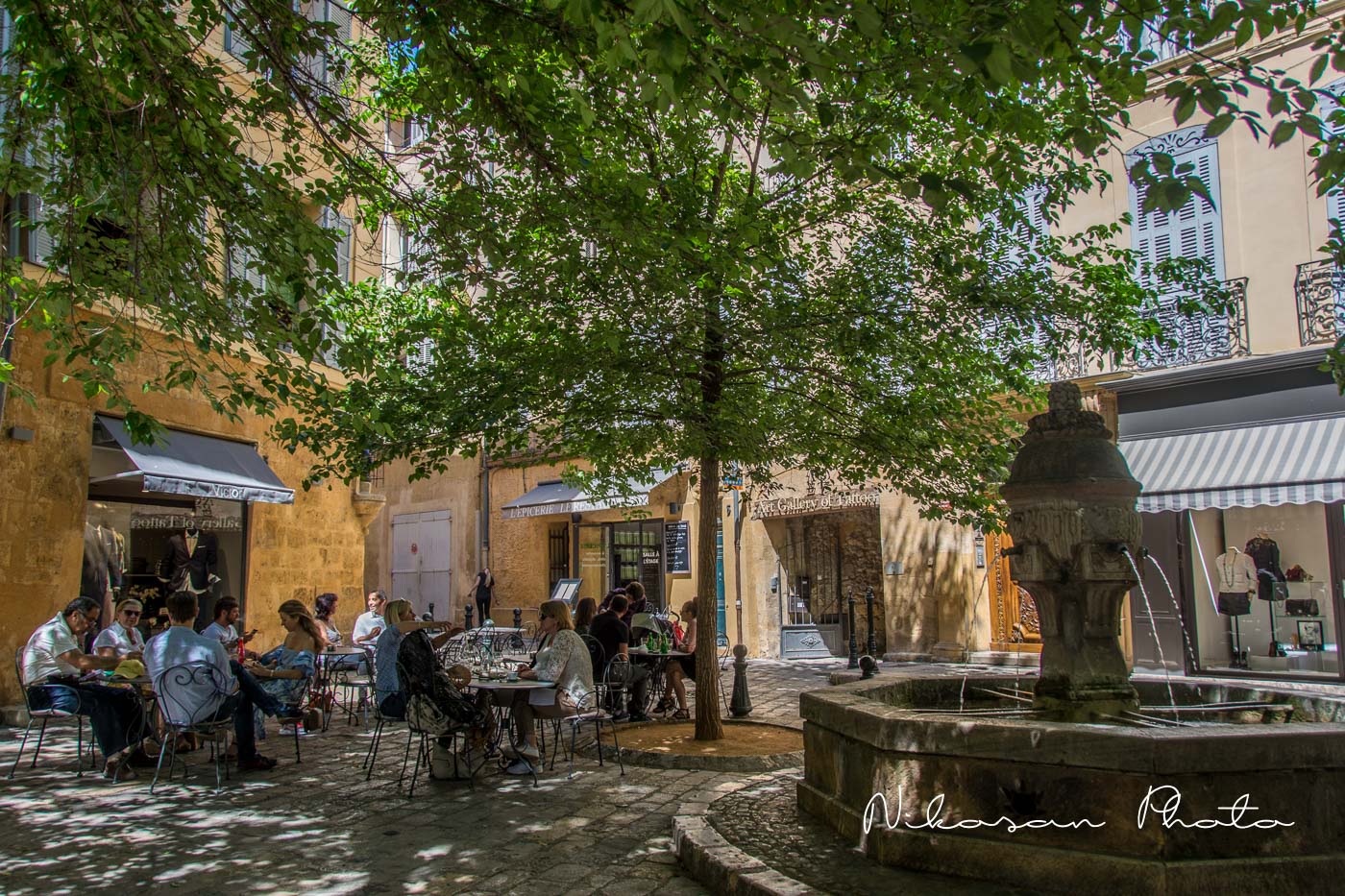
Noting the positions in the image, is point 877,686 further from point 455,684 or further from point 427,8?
point 427,8

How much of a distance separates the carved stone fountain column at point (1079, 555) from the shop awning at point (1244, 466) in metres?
7.80

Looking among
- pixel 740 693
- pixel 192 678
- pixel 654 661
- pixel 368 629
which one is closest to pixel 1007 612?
pixel 740 693

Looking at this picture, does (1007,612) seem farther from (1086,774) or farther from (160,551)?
(160,551)

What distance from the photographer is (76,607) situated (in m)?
8.14

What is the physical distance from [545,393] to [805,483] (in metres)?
10.6

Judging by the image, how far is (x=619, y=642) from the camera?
9.52m

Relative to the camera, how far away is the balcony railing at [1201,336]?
12.8 m

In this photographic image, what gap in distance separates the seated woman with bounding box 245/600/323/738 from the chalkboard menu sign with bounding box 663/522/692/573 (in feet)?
35.5

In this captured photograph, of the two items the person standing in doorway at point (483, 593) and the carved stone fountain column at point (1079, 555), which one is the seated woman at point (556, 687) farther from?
the person standing in doorway at point (483, 593)

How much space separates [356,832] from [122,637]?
4397 millimetres

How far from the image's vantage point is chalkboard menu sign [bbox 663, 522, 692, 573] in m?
19.8

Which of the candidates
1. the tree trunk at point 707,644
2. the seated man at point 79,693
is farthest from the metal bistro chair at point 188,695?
the tree trunk at point 707,644

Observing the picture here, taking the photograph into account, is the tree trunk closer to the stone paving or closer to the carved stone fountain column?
the stone paving

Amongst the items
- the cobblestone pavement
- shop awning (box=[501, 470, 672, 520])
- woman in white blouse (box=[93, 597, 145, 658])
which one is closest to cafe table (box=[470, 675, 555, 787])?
the cobblestone pavement
